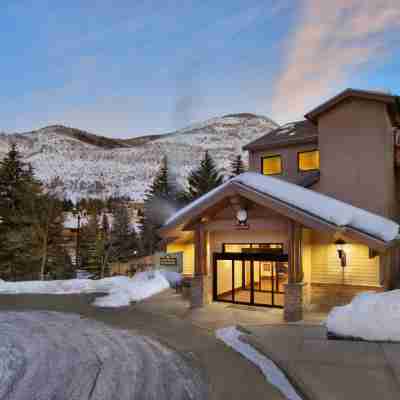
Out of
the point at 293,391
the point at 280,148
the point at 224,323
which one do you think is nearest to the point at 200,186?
the point at 280,148

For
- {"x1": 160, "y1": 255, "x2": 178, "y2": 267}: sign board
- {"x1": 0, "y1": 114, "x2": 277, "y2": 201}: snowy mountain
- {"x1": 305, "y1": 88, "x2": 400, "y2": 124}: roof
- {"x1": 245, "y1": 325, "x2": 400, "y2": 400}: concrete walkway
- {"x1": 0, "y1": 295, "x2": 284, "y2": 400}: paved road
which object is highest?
{"x1": 0, "y1": 114, "x2": 277, "y2": 201}: snowy mountain

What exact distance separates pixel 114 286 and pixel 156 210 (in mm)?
20647

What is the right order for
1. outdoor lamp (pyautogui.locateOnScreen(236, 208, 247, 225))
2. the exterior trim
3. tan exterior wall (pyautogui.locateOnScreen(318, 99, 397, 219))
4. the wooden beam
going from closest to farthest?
the wooden beam, outdoor lamp (pyautogui.locateOnScreen(236, 208, 247, 225)), tan exterior wall (pyautogui.locateOnScreen(318, 99, 397, 219)), the exterior trim

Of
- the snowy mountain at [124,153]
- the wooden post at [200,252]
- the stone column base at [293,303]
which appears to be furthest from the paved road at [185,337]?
the snowy mountain at [124,153]

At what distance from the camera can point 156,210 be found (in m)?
39.2

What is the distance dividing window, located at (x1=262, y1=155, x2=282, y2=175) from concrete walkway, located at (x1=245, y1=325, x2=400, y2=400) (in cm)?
1111

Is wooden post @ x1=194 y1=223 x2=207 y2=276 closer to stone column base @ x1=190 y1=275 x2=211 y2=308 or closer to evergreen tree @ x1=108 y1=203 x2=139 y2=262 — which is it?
stone column base @ x1=190 y1=275 x2=211 y2=308

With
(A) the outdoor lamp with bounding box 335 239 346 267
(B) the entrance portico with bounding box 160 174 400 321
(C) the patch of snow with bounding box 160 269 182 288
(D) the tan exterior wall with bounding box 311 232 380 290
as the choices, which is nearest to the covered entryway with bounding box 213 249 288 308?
(B) the entrance portico with bounding box 160 174 400 321

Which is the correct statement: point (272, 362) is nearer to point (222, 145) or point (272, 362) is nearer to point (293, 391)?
point (293, 391)

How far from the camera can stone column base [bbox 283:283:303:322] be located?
11.6m

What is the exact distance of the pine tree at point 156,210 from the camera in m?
38.3

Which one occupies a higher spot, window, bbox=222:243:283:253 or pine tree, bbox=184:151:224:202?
pine tree, bbox=184:151:224:202

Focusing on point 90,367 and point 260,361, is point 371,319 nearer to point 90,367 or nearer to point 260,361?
point 260,361

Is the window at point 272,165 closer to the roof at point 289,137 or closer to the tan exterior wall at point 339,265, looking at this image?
the roof at point 289,137
